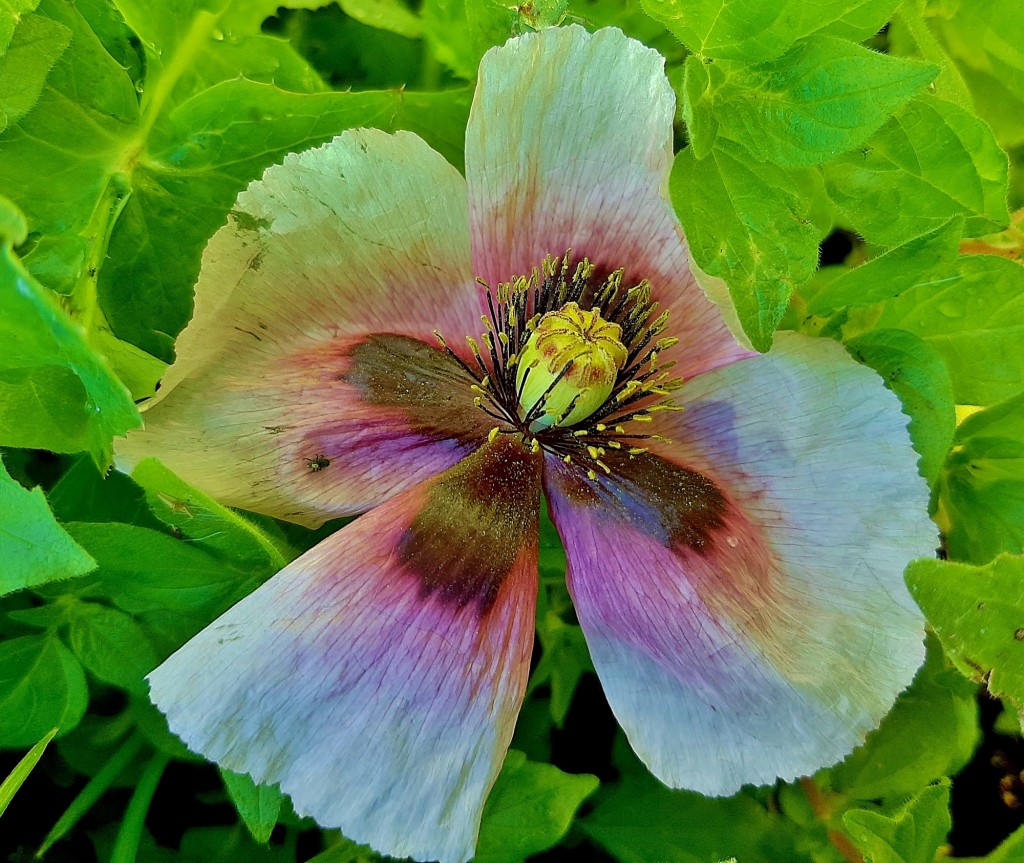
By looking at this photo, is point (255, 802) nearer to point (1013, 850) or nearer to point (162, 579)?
point (162, 579)

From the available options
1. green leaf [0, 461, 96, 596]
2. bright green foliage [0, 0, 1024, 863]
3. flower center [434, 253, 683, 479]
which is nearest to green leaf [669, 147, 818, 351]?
bright green foliage [0, 0, 1024, 863]

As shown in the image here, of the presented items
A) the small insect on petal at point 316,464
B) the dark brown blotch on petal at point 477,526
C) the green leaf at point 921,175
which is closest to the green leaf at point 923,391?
the green leaf at point 921,175

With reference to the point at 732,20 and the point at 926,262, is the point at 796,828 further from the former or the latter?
the point at 732,20

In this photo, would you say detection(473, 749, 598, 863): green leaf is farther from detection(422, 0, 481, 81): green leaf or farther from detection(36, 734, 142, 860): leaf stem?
detection(422, 0, 481, 81): green leaf

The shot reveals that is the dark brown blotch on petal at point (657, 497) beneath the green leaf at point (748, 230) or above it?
beneath

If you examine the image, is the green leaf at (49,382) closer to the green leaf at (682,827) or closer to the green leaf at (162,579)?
the green leaf at (162,579)

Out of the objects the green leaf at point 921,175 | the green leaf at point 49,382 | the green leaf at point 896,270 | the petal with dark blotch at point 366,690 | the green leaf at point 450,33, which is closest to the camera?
the green leaf at point 49,382
